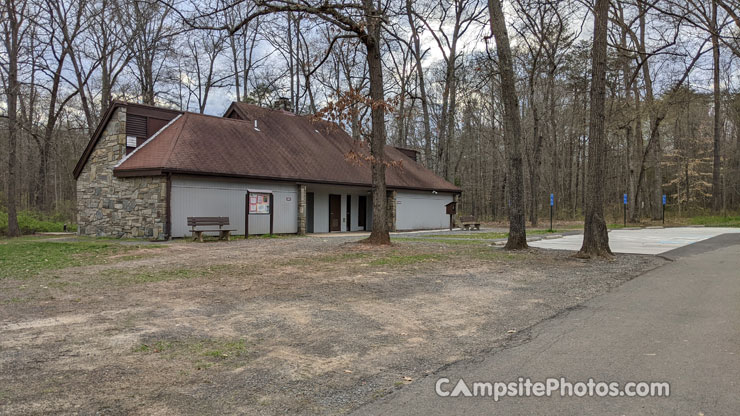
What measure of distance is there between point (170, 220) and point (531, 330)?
14.7 m

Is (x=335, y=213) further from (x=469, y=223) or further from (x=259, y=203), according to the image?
(x=469, y=223)

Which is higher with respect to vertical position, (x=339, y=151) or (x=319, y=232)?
(x=339, y=151)

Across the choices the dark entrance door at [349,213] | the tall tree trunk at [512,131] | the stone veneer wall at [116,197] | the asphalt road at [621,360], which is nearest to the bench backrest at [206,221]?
the stone veneer wall at [116,197]

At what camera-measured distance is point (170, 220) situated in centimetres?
1695

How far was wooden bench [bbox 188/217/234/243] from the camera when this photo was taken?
16406 mm

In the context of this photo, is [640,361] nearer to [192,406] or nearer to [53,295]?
[192,406]

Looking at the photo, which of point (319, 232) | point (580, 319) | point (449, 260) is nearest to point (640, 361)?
point (580, 319)

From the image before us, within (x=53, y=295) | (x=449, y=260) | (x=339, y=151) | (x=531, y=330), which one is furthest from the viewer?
(x=339, y=151)

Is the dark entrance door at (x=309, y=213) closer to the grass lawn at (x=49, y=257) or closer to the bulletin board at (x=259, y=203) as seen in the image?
the bulletin board at (x=259, y=203)

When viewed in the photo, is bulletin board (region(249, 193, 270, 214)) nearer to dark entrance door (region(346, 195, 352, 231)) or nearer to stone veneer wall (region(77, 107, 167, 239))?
stone veneer wall (region(77, 107, 167, 239))

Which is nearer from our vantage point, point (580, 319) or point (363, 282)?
point (580, 319)

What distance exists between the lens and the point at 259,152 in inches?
834

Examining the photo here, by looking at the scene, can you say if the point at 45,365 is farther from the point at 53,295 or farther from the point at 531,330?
the point at 531,330

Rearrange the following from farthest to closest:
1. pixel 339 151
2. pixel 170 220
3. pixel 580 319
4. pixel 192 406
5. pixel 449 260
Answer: pixel 339 151
pixel 170 220
pixel 449 260
pixel 580 319
pixel 192 406
